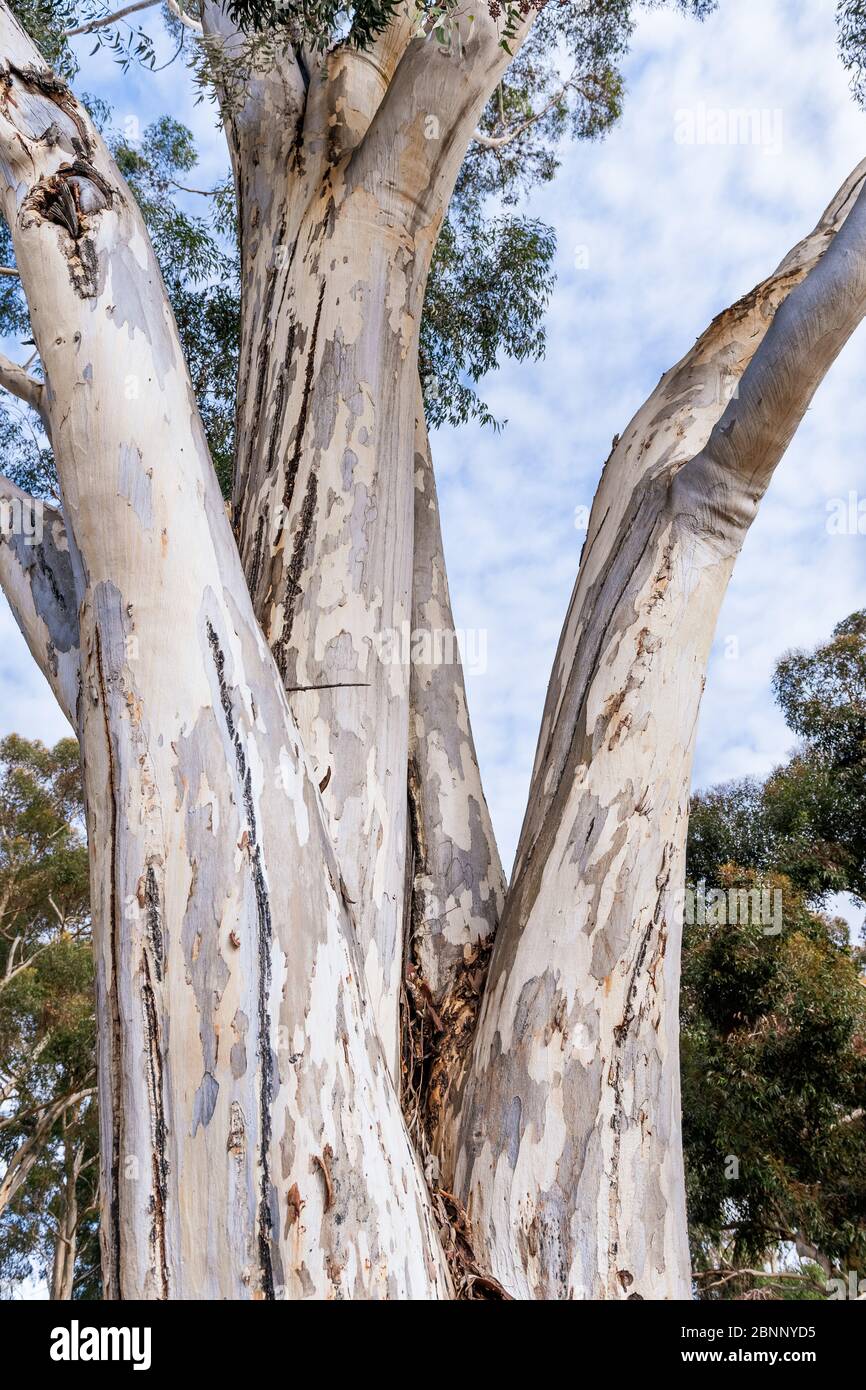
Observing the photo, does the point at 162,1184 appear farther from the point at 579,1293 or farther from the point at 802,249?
the point at 802,249

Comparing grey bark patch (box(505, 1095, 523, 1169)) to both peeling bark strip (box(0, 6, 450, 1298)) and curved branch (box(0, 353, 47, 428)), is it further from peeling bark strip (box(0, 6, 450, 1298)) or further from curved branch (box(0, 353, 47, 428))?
curved branch (box(0, 353, 47, 428))

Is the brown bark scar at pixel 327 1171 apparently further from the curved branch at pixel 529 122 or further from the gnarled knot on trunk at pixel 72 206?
the curved branch at pixel 529 122

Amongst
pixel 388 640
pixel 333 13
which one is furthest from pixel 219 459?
pixel 388 640

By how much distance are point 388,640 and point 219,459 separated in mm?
3579

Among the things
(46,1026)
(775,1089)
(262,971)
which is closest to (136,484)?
(262,971)

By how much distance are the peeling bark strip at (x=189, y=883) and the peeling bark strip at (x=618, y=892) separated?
0.19m

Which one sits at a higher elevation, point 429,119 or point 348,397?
point 429,119

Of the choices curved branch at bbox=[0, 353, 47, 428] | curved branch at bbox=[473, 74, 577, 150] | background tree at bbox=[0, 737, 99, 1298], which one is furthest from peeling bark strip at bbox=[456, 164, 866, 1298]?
background tree at bbox=[0, 737, 99, 1298]

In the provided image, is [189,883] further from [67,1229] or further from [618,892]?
[67,1229]

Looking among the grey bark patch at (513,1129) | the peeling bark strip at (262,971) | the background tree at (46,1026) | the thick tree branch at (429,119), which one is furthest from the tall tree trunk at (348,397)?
the background tree at (46,1026)

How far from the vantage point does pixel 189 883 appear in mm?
1370

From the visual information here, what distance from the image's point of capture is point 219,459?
207 inches

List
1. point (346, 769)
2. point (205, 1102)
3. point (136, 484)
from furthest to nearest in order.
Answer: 1. point (346, 769)
2. point (136, 484)
3. point (205, 1102)

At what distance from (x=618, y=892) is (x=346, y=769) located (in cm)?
51
